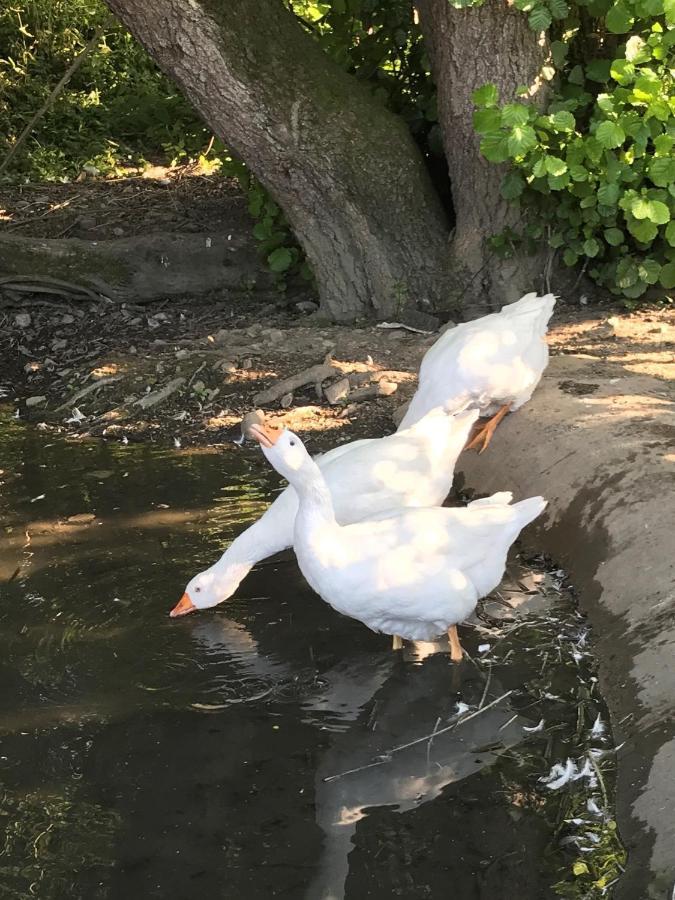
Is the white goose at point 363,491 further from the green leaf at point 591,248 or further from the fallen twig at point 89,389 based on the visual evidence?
the fallen twig at point 89,389

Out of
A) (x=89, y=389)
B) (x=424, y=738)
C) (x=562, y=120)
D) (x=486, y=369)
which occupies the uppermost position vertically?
(x=562, y=120)

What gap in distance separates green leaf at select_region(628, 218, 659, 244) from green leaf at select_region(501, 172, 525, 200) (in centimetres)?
74

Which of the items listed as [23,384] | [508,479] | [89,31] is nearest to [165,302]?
[23,384]

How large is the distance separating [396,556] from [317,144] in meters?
4.17

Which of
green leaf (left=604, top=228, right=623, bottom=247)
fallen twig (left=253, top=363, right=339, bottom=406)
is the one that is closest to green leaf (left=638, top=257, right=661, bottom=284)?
green leaf (left=604, top=228, right=623, bottom=247)

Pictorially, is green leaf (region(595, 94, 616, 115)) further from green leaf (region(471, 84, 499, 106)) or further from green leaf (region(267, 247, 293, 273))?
green leaf (region(267, 247, 293, 273))

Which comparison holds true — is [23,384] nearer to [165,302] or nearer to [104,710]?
[165,302]

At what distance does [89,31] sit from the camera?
13.5 metres

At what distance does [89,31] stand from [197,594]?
423 inches

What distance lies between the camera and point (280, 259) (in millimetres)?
8391

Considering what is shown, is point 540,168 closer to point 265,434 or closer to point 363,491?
point 363,491

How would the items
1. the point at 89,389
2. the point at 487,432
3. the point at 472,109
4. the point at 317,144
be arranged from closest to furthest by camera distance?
the point at 487,432, the point at 472,109, the point at 317,144, the point at 89,389

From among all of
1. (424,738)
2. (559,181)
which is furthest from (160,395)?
(424,738)

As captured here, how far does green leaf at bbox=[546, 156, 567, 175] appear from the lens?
664 cm
